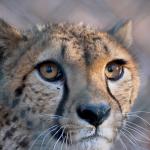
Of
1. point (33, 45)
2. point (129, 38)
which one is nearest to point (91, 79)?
point (33, 45)

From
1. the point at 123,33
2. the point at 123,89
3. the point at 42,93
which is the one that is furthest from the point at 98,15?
the point at 42,93

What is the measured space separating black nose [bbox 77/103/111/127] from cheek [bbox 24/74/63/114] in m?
0.12

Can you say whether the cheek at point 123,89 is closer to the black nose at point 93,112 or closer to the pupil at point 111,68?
the pupil at point 111,68

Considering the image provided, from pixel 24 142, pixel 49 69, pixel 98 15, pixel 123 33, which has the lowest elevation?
pixel 24 142

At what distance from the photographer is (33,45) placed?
2.29 metres

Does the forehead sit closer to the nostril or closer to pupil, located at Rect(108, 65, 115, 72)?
pupil, located at Rect(108, 65, 115, 72)

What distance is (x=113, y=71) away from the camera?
90.4 inches

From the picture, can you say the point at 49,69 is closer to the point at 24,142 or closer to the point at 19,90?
the point at 19,90

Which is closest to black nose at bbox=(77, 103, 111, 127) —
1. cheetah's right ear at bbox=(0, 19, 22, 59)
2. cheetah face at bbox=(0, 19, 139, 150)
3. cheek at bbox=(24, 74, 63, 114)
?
cheetah face at bbox=(0, 19, 139, 150)

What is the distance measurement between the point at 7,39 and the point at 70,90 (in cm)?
28

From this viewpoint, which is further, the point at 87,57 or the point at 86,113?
the point at 87,57

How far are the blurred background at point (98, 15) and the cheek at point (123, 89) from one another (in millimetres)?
880

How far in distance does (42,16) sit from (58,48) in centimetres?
139

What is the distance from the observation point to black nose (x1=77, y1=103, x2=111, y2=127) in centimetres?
209
